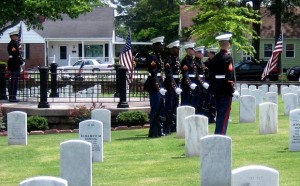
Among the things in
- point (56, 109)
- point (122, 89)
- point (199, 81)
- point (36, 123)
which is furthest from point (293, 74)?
point (36, 123)

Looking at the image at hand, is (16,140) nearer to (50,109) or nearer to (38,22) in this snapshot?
(50,109)

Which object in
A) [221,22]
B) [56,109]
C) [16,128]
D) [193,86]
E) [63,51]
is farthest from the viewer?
[63,51]

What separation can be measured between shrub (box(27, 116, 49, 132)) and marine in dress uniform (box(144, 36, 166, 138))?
387 centimetres

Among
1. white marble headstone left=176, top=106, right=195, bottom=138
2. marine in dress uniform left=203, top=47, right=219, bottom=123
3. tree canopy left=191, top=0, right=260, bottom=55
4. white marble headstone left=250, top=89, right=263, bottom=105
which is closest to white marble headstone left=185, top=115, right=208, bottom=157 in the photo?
white marble headstone left=176, top=106, right=195, bottom=138

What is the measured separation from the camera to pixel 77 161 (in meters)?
9.95

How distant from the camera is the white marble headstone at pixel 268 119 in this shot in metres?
16.4

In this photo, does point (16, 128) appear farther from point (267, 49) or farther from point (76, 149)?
point (267, 49)

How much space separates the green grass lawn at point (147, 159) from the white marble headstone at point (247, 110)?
7.38ft

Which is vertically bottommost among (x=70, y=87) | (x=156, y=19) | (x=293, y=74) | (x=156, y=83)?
(x=293, y=74)

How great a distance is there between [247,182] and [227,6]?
36111mm

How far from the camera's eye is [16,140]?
1582 cm

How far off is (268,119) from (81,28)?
4709 centimetres

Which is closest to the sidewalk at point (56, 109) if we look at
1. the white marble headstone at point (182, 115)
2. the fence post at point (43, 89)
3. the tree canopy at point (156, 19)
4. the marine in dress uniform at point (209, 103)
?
the fence post at point (43, 89)

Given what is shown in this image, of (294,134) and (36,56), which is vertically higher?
(36,56)
